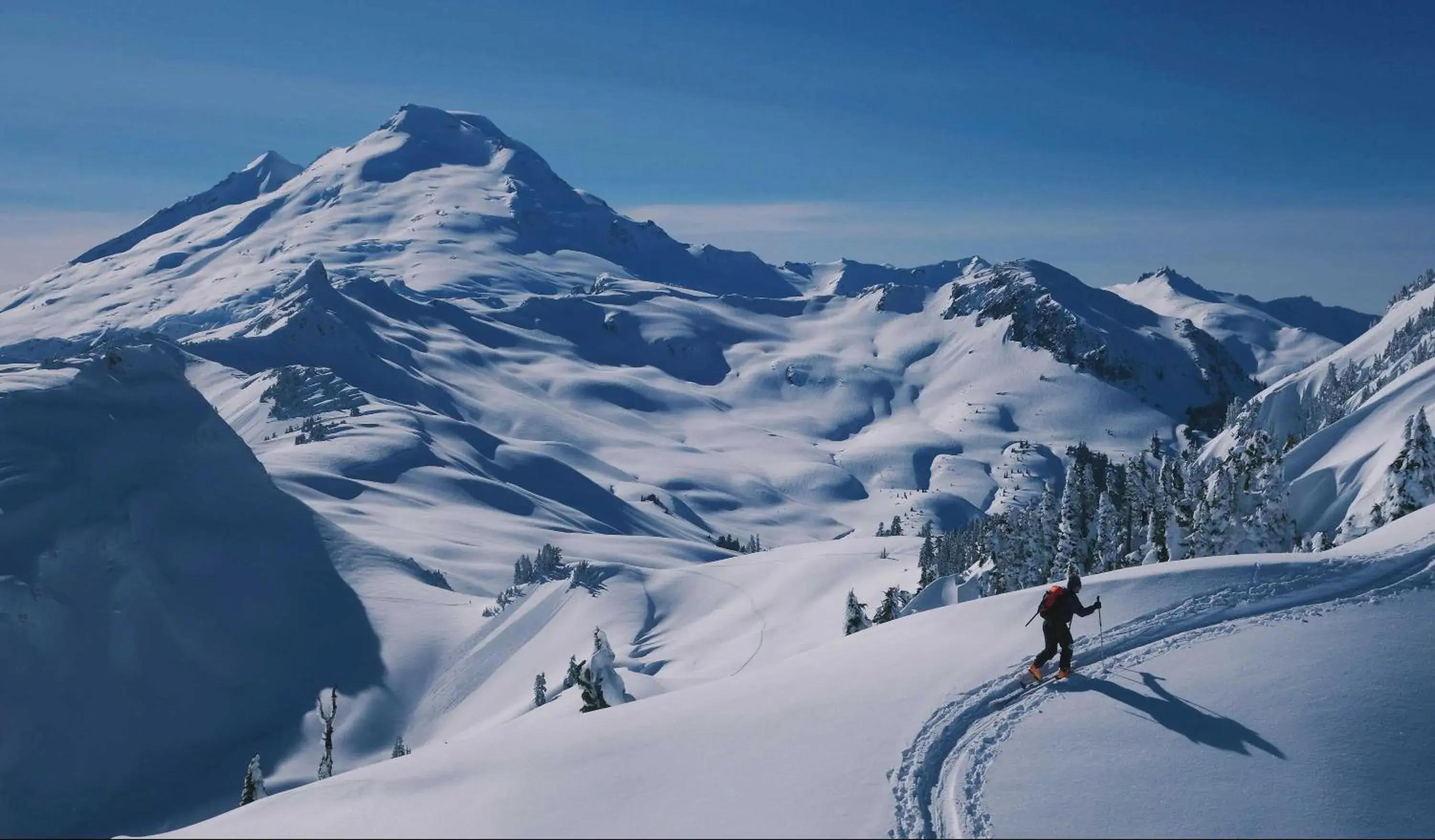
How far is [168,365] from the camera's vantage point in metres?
122

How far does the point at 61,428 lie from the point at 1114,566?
103107 millimetres

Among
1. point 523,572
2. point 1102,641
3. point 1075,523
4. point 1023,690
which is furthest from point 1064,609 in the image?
point 523,572

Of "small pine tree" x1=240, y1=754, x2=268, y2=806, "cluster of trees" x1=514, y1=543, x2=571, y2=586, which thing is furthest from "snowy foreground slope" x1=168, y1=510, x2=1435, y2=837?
"cluster of trees" x1=514, y1=543, x2=571, y2=586

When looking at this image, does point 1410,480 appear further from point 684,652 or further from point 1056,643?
point 684,652

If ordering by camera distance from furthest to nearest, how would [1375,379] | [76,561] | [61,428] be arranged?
[1375,379] < [61,428] < [76,561]

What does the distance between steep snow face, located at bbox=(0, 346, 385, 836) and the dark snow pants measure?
8194 centimetres

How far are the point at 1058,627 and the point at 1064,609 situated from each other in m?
0.39

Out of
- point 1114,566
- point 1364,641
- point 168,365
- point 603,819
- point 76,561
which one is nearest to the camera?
point 603,819

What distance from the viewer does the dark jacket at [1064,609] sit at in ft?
60.4

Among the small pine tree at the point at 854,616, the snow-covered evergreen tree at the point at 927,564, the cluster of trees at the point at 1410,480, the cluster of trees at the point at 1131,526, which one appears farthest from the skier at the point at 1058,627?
the snow-covered evergreen tree at the point at 927,564

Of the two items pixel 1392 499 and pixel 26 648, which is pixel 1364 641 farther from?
pixel 26 648

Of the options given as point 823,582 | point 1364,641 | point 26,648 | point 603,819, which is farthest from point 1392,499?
point 26,648

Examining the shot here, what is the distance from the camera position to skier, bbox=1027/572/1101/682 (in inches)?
722

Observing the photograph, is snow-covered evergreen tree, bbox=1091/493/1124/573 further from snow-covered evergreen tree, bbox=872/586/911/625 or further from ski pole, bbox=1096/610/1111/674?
ski pole, bbox=1096/610/1111/674
